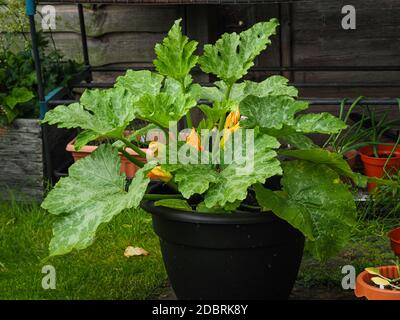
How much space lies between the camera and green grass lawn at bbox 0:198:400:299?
11.7 feet

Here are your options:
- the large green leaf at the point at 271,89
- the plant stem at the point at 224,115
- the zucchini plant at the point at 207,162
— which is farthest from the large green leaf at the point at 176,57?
the large green leaf at the point at 271,89

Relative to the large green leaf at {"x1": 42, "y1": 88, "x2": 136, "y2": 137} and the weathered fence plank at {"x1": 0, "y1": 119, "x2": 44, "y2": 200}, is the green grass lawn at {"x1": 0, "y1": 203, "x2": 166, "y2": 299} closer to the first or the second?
the weathered fence plank at {"x1": 0, "y1": 119, "x2": 44, "y2": 200}

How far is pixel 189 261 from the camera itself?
3062 millimetres

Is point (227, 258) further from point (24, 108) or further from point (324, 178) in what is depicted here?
point (24, 108)

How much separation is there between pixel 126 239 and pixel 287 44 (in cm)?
153

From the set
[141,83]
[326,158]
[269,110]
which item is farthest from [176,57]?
[326,158]

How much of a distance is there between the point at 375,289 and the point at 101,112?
1.07m

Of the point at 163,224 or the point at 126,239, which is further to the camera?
the point at 126,239

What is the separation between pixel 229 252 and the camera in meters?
2.99

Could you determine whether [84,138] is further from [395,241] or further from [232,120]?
[395,241]

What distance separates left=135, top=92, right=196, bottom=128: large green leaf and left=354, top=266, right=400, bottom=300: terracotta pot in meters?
0.82

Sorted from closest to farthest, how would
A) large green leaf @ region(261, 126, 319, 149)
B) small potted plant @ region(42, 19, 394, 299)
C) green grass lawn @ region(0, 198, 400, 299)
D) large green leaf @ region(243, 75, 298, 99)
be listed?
small potted plant @ region(42, 19, 394, 299)
large green leaf @ region(261, 126, 319, 149)
large green leaf @ region(243, 75, 298, 99)
green grass lawn @ region(0, 198, 400, 299)

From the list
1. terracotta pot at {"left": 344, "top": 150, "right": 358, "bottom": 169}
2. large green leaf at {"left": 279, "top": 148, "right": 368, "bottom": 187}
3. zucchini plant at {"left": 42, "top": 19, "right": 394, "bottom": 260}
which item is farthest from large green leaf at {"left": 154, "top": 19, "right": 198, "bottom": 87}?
terracotta pot at {"left": 344, "top": 150, "right": 358, "bottom": 169}
